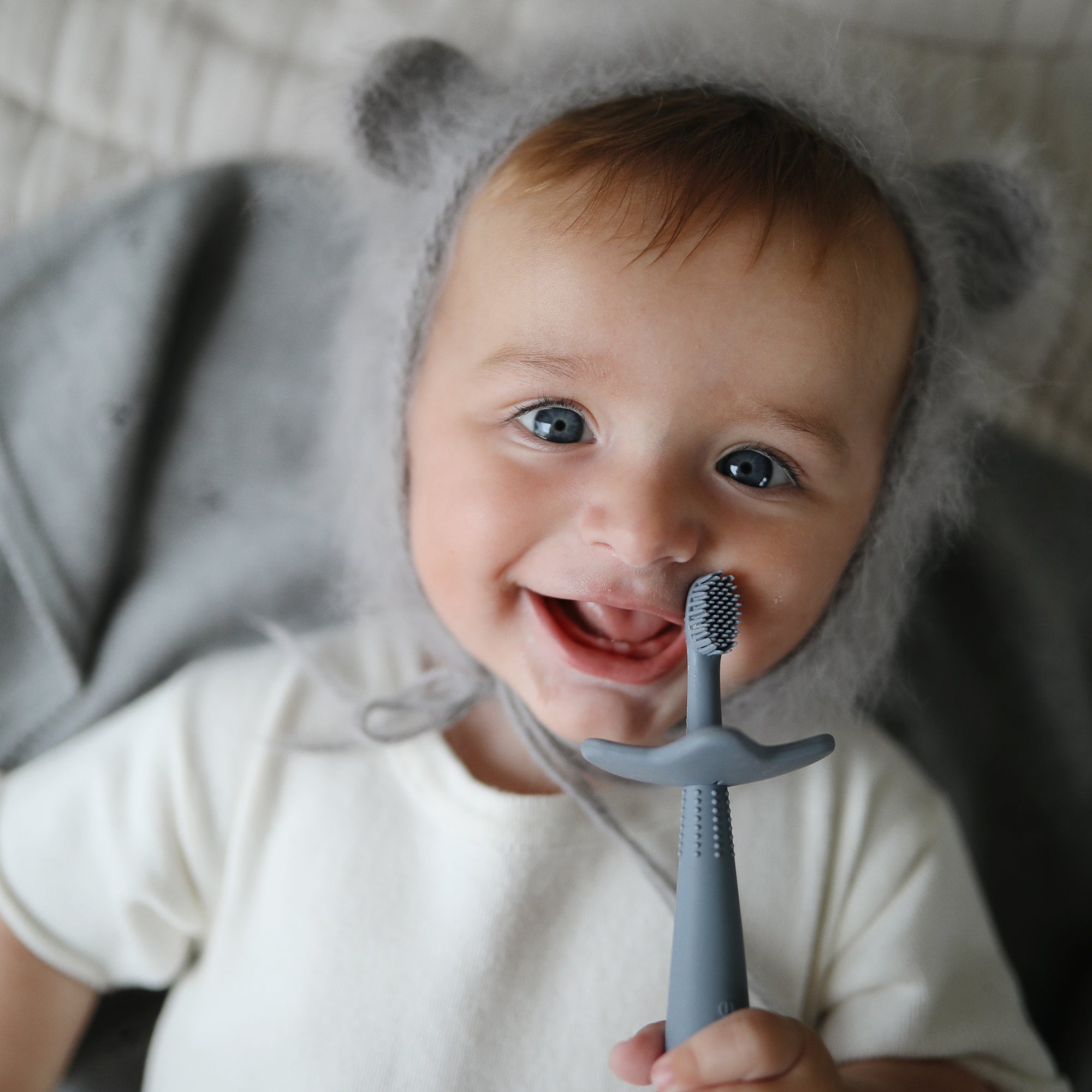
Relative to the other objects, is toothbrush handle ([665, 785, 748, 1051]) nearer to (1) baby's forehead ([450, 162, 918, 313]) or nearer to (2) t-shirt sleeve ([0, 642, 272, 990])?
(1) baby's forehead ([450, 162, 918, 313])

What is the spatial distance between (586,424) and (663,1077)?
46cm

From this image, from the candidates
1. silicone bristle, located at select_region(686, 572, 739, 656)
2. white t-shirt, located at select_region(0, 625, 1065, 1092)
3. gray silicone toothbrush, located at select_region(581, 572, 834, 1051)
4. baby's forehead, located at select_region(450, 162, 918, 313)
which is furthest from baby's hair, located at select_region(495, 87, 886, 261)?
white t-shirt, located at select_region(0, 625, 1065, 1092)

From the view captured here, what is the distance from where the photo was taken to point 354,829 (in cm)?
92

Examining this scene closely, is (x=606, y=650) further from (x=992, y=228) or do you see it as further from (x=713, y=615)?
(x=992, y=228)

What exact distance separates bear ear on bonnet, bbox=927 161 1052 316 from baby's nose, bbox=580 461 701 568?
39cm

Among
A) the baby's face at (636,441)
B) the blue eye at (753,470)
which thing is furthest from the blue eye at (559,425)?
the blue eye at (753,470)

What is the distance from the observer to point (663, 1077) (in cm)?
63

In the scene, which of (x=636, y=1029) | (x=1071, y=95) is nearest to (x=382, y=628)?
(x=636, y=1029)

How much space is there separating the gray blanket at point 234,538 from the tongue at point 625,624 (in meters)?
0.45

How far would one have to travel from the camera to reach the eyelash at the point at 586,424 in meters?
0.77

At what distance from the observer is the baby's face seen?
73 cm

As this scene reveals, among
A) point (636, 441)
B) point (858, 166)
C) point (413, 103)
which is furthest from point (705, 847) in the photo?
point (413, 103)

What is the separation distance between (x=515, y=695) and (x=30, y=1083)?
57cm

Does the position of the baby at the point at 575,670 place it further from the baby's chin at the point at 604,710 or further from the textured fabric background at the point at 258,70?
the textured fabric background at the point at 258,70
